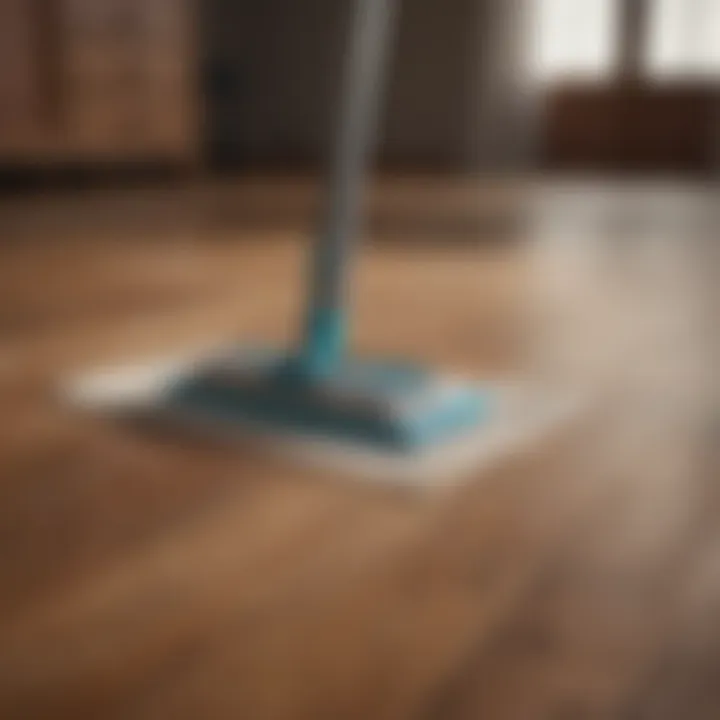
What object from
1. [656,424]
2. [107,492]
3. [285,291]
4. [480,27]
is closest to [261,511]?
[107,492]

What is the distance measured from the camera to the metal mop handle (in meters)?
1.16

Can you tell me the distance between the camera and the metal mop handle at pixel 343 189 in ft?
3.81

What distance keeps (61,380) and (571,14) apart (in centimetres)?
354

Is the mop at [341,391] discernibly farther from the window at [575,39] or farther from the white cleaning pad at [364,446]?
the window at [575,39]

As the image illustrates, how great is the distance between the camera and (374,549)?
2.93 ft

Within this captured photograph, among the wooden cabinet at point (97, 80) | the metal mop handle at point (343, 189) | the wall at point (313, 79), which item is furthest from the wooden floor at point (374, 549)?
the wall at point (313, 79)

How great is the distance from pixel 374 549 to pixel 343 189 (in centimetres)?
39

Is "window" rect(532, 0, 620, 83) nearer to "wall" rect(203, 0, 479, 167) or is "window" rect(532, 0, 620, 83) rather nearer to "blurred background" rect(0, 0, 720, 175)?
"blurred background" rect(0, 0, 720, 175)

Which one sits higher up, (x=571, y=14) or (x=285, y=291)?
(x=571, y=14)

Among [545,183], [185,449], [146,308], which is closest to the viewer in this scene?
[185,449]

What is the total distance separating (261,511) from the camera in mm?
965

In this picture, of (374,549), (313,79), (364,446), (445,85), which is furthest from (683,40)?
(374,549)

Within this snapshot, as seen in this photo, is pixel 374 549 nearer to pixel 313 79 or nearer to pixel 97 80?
pixel 97 80

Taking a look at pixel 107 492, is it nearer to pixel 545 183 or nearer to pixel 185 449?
pixel 185 449
